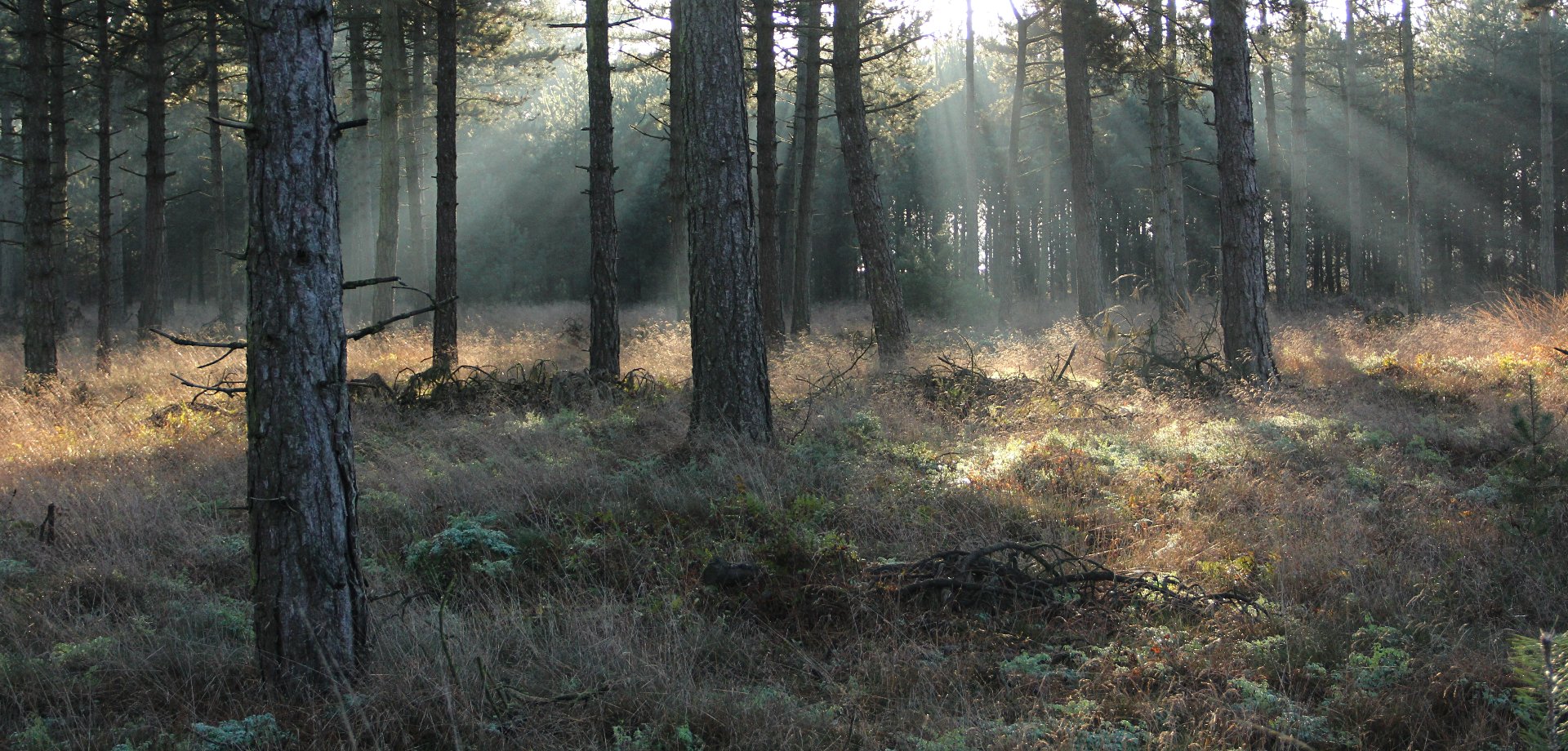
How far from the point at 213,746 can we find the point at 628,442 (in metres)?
4.54

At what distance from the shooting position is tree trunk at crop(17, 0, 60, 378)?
11.3 m

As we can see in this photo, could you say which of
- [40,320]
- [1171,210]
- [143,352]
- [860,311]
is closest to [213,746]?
[40,320]

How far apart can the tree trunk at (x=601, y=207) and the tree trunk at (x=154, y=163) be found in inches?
287

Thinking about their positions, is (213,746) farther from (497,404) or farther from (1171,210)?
(1171,210)

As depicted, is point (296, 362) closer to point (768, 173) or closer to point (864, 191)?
point (864, 191)

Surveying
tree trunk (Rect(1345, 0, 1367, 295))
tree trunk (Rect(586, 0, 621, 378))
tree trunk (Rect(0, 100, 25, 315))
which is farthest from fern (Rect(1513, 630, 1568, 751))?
tree trunk (Rect(0, 100, 25, 315))

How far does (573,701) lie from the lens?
10.6 feet

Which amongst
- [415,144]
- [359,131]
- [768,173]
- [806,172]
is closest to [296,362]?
[768,173]

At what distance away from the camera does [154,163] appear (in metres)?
14.6

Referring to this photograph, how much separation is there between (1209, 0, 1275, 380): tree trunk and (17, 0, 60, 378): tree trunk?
46.5 ft

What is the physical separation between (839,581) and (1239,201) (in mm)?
8284

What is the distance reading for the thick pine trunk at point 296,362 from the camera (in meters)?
3.18

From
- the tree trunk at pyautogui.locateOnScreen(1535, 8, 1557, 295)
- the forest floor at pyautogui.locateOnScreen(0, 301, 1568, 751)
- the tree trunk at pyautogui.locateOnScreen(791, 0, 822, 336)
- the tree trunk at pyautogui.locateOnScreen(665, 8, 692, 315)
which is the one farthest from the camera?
the tree trunk at pyautogui.locateOnScreen(1535, 8, 1557, 295)

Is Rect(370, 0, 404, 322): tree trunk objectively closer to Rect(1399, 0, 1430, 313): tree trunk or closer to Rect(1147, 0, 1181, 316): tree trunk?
Rect(1147, 0, 1181, 316): tree trunk
